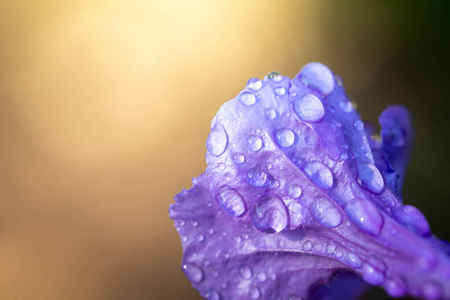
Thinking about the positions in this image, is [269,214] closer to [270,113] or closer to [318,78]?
[270,113]

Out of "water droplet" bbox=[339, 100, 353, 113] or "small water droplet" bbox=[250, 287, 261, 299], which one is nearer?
"small water droplet" bbox=[250, 287, 261, 299]

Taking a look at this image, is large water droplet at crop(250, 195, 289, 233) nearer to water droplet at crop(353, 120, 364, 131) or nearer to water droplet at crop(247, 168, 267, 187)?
water droplet at crop(247, 168, 267, 187)

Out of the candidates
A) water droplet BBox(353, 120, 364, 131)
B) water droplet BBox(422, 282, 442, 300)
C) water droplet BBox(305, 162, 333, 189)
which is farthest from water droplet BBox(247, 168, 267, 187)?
water droplet BBox(422, 282, 442, 300)

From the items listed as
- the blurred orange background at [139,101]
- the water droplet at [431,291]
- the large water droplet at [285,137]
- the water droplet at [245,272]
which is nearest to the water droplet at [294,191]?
the large water droplet at [285,137]

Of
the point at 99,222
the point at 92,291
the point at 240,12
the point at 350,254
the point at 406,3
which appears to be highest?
the point at 240,12

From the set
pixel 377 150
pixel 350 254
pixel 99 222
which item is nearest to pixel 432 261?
pixel 350 254

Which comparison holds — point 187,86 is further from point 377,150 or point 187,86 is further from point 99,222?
point 377,150
